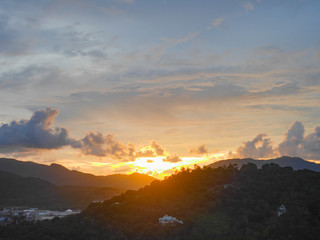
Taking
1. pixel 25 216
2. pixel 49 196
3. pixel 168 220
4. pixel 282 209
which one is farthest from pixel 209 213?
pixel 49 196

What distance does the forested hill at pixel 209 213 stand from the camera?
214ft

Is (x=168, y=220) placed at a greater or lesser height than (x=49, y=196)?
greater

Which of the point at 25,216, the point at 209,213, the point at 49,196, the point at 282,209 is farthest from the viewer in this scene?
the point at 49,196

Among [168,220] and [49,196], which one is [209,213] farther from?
[49,196]

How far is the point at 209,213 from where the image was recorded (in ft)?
242

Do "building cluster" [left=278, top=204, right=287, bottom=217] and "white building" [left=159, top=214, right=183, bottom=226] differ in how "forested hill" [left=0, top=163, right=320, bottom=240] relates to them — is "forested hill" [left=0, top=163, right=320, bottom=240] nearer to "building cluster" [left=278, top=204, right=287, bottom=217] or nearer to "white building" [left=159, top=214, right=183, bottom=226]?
"building cluster" [left=278, top=204, right=287, bottom=217]

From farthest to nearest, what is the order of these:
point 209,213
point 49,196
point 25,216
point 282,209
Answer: point 49,196, point 25,216, point 209,213, point 282,209

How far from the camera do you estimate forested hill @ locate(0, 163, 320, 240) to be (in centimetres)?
6531

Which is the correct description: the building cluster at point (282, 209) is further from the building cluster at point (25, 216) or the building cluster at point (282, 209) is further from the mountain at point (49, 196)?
the mountain at point (49, 196)

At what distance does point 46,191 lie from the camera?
199000mm

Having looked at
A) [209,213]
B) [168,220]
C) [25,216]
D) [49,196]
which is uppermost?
[209,213]

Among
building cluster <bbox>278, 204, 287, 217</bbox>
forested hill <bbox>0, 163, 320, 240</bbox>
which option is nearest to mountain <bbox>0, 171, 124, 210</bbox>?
forested hill <bbox>0, 163, 320, 240</bbox>

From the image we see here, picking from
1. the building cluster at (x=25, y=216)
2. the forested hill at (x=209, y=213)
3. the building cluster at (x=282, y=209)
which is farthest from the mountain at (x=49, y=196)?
the building cluster at (x=282, y=209)

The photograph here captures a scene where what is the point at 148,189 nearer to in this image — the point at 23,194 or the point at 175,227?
the point at 175,227
